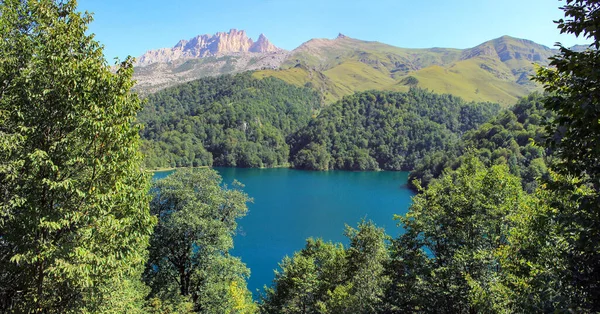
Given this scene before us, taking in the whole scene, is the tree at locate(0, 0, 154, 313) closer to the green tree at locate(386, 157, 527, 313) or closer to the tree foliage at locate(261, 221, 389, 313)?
the green tree at locate(386, 157, 527, 313)

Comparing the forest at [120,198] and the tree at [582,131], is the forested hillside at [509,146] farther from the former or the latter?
the tree at [582,131]

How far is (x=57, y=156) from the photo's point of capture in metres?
7.45

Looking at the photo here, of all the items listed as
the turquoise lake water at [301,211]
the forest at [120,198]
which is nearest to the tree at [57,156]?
the forest at [120,198]

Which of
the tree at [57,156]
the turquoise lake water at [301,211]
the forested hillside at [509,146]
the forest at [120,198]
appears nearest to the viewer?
the forest at [120,198]

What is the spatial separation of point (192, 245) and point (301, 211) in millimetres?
63015

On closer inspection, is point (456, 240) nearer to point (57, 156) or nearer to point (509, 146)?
point (57, 156)

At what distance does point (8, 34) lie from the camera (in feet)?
24.2

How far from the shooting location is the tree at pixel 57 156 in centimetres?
706

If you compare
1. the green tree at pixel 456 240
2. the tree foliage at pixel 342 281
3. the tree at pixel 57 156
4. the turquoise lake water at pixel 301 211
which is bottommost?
the turquoise lake water at pixel 301 211

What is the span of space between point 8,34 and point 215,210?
675 inches

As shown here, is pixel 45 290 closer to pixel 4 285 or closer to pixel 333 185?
pixel 4 285

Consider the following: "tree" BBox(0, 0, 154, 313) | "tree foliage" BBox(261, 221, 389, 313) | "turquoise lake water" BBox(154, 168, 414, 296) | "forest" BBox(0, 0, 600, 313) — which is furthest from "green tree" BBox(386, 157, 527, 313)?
"turquoise lake water" BBox(154, 168, 414, 296)

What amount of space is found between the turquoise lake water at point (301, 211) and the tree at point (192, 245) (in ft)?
22.2

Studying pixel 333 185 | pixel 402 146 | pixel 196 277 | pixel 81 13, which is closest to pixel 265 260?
pixel 196 277
